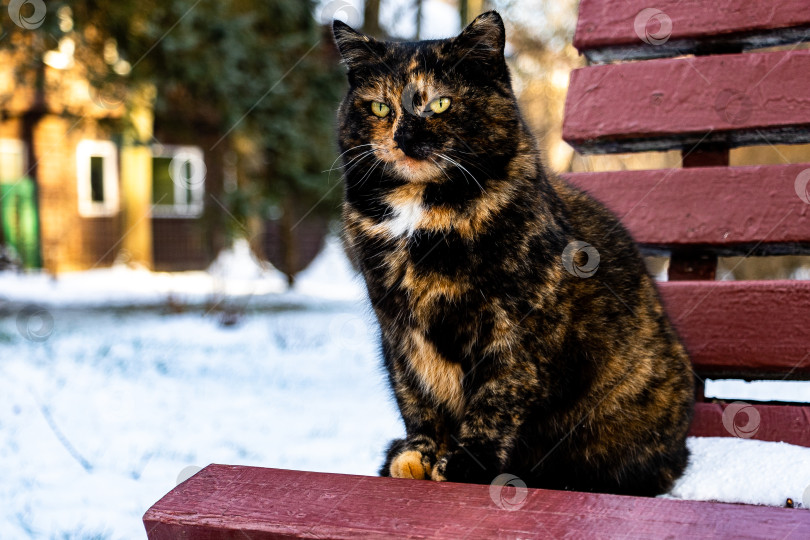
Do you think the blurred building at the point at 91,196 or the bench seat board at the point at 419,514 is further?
the blurred building at the point at 91,196

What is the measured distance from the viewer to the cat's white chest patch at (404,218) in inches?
67.8

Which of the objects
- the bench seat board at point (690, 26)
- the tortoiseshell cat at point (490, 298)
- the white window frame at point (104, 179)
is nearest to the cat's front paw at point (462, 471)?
the tortoiseshell cat at point (490, 298)

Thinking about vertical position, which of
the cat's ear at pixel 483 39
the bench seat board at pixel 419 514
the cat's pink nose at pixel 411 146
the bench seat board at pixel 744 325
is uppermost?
the cat's ear at pixel 483 39

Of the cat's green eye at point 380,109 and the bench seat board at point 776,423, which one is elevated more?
the cat's green eye at point 380,109

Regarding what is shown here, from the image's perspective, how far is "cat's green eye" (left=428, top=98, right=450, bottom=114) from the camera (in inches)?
69.0

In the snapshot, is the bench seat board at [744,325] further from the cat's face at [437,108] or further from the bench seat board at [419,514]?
the bench seat board at [419,514]

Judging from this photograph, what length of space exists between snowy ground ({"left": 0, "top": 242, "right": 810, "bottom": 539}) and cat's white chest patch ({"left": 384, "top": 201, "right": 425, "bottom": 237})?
13.5 inches

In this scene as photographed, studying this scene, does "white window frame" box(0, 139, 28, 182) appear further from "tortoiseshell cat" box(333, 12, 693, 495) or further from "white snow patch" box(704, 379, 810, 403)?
"tortoiseshell cat" box(333, 12, 693, 495)

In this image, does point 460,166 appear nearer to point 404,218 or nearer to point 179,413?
point 404,218

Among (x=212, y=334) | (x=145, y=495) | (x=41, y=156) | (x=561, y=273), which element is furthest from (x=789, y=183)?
(x=41, y=156)

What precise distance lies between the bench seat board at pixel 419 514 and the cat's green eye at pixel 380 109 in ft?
3.22

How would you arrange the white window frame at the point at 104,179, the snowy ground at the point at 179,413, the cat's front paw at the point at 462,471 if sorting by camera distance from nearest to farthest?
the cat's front paw at the point at 462,471 < the snowy ground at the point at 179,413 < the white window frame at the point at 104,179

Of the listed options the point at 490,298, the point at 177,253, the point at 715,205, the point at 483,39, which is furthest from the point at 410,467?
the point at 177,253

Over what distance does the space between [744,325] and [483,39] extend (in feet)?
3.72
